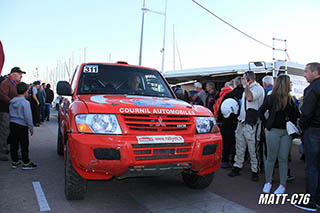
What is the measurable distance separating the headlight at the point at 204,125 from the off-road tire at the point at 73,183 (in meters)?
1.55

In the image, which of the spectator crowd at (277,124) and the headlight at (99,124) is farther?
the spectator crowd at (277,124)

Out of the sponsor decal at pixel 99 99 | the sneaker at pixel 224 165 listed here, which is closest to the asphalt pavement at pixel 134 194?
the sneaker at pixel 224 165

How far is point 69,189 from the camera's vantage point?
325 cm

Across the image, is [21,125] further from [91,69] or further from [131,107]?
[131,107]

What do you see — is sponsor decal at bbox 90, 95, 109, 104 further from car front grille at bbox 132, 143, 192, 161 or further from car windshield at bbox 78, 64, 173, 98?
car front grille at bbox 132, 143, 192, 161

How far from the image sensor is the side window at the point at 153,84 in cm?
445

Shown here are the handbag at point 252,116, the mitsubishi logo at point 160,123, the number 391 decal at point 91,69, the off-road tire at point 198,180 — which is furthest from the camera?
the handbag at point 252,116

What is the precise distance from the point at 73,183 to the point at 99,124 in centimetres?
84

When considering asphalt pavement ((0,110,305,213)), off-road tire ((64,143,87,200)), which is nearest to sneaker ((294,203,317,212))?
asphalt pavement ((0,110,305,213))

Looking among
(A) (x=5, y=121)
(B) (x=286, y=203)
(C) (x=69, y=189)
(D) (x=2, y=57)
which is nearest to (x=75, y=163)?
(C) (x=69, y=189)

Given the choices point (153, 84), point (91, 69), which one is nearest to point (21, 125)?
point (91, 69)

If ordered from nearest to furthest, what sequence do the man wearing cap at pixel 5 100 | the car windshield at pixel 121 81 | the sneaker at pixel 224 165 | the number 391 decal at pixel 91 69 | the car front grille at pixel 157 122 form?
the car front grille at pixel 157 122, the car windshield at pixel 121 81, the number 391 decal at pixel 91 69, the man wearing cap at pixel 5 100, the sneaker at pixel 224 165

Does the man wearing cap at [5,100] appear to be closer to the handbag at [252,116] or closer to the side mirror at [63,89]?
the side mirror at [63,89]

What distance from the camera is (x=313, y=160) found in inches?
132
